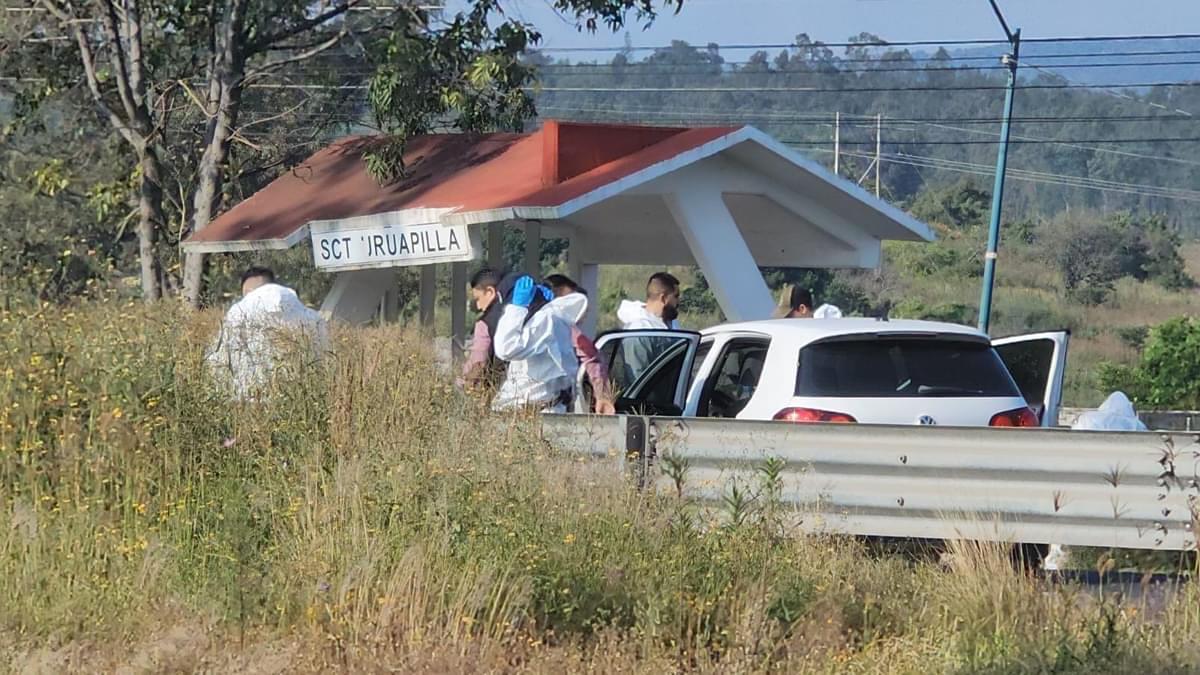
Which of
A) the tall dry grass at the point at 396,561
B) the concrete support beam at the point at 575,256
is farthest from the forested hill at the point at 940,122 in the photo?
the tall dry grass at the point at 396,561

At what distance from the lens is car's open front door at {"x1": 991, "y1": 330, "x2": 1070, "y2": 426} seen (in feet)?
35.5

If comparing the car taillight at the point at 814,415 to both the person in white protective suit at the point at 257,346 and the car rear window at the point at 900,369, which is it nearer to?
the car rear window at the point at 900,369

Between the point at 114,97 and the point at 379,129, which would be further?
the point at 114,97

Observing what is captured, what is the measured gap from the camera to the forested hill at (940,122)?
324 feet

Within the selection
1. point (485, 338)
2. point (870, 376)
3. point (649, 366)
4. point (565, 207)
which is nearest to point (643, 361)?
point (649, 366)

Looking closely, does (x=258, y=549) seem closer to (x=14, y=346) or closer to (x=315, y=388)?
(x=315, y=388)

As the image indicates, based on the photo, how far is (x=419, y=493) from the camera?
725 cm

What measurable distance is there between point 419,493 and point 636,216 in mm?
12383

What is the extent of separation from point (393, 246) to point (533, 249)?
3.57 meters

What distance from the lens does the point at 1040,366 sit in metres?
11.0

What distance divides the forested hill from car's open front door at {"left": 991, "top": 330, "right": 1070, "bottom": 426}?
71.5m

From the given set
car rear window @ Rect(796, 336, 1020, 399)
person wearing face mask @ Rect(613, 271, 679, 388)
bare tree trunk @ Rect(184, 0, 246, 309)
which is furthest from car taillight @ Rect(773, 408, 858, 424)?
bare tree trunk @ Rect(184, 0, 246, 309)

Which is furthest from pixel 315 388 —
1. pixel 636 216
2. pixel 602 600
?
pixel 636 216

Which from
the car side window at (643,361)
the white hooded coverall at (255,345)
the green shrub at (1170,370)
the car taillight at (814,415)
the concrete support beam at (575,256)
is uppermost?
the concrete support beam at (575,256)
